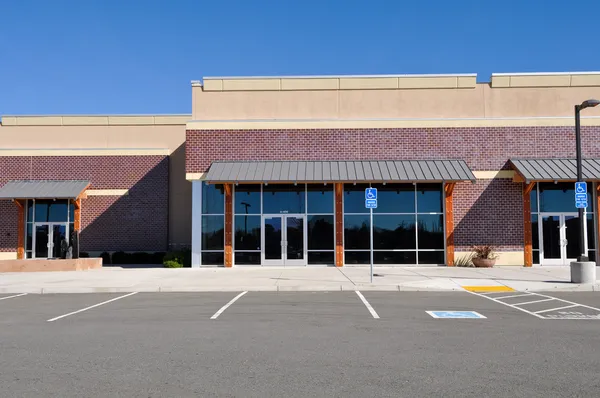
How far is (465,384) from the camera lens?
18.6ft

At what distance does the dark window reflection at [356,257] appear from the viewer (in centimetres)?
2383

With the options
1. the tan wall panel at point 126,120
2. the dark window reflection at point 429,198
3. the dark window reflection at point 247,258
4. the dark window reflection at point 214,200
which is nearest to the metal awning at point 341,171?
the dark window reflection at point 214,200

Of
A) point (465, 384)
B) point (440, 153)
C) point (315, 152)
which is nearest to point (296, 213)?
point (315, 152)

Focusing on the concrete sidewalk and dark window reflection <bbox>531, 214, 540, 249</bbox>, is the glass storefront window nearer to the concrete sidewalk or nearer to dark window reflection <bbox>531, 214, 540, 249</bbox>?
the concrete sidewalk

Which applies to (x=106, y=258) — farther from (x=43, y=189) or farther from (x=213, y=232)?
(x=213, y=232)

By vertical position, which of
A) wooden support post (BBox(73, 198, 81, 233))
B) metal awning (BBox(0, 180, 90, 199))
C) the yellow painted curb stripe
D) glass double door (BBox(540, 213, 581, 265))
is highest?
metal awning (BBox(0, 180, 90, 199))

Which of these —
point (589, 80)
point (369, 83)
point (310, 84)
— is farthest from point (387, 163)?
point (589, 80)

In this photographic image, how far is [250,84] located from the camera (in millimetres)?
24484

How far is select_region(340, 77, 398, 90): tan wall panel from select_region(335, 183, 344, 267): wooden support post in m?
4.38

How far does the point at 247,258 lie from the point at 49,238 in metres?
11.8

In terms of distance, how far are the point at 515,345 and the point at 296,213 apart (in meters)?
16.9

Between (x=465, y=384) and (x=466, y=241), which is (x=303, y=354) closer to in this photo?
(x=465, y=384)

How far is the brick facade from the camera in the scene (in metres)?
23.6

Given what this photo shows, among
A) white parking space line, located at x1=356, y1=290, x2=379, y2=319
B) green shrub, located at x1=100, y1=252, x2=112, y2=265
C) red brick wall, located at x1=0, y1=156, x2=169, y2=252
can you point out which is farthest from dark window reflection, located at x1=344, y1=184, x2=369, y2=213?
green shrub, located at x1=100, y1=252, x2=112, y2=265
